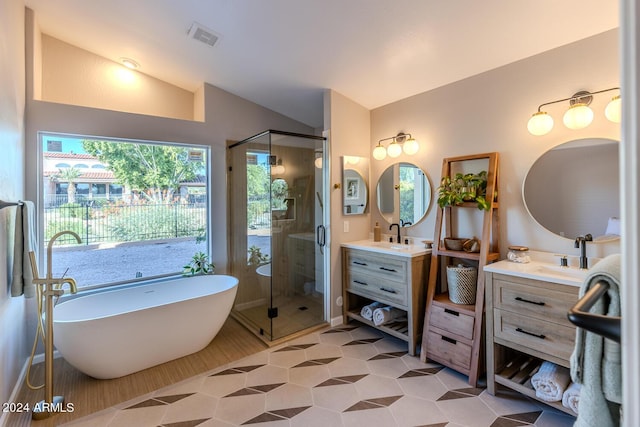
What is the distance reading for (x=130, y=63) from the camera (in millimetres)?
3281

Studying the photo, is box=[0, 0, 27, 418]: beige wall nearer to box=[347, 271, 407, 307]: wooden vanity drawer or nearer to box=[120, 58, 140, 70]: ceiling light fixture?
box=[120, 58, 140, 70]: ceiling light fixture

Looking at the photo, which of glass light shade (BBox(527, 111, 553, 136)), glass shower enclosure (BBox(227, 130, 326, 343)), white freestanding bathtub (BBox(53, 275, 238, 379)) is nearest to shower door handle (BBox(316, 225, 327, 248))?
glass shower enclosure (BBox(227, 130, 326, 343))

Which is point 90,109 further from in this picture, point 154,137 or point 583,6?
point 583,6

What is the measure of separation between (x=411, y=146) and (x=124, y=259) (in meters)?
3.25

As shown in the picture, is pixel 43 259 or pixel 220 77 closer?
pixel 43 259

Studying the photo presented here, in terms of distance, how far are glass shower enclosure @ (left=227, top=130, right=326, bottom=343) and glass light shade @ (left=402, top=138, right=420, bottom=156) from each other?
87cm

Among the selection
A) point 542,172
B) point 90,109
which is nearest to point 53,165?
point 90,109

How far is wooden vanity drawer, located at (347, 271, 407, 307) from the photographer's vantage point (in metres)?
2.84

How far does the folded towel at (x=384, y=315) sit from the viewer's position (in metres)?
3.04

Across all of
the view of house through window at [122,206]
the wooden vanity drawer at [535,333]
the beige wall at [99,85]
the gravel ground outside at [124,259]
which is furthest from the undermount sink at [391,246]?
the beige wall at [99,85]

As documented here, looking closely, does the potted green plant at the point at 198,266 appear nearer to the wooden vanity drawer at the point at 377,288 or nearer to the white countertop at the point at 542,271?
the wooden vanity drawer at the point at 377,288

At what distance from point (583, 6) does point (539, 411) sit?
2.58m

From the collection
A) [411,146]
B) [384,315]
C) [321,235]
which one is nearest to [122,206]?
[321,235]

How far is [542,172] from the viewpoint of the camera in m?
2.37
